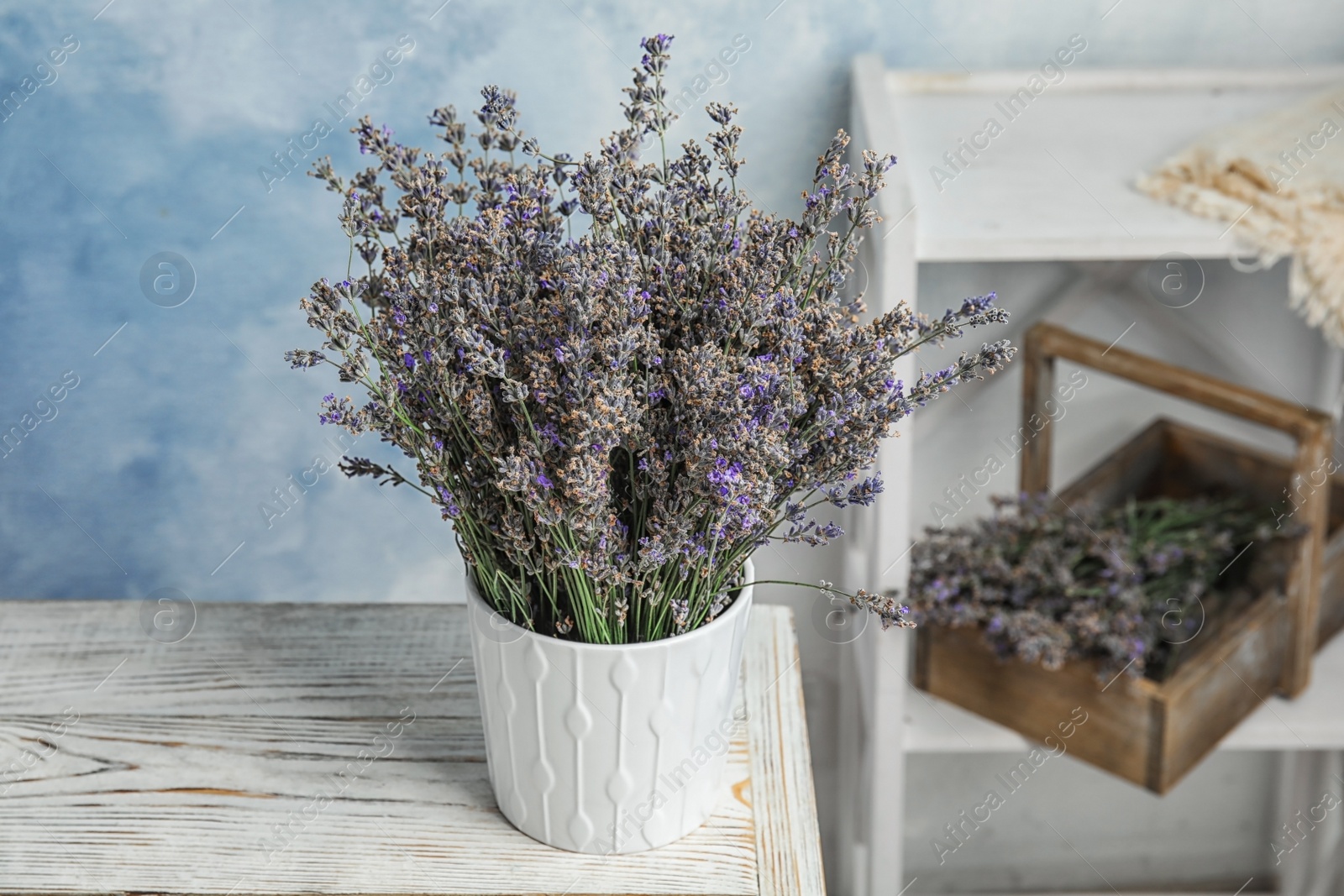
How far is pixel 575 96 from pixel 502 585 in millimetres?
774

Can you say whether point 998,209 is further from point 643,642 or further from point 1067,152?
point 643,642

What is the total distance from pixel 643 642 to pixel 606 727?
2.2 inches

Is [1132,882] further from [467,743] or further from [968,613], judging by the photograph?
[467,743]

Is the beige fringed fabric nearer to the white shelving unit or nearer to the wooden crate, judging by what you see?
the white shelving unit

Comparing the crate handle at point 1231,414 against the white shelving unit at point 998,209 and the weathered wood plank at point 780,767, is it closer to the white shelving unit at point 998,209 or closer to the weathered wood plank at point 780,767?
the white shelving unit at point 998,209

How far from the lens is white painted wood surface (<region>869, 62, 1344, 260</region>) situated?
3.49 feet

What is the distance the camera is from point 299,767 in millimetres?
836

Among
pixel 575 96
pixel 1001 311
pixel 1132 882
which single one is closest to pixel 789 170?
pixel 575 96

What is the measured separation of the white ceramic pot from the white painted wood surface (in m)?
0.50

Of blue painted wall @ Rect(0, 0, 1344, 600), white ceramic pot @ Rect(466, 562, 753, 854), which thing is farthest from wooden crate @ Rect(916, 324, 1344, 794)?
white ceramic pot @ Rect(466, 562, 753, 854)

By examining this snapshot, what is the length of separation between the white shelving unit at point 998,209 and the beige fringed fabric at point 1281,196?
1.0 inches

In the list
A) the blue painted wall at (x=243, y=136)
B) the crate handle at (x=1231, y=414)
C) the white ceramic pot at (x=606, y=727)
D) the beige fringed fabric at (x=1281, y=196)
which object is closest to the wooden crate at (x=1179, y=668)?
the crate handle at (x=1231, y=414)

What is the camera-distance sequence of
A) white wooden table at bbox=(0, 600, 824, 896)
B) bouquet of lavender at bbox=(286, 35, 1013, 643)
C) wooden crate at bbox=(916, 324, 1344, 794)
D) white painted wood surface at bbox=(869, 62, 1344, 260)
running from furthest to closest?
wooden crate at bbox=(916, 324, 1344, 794), white painted wood surface at bbox=(869, 62, 1344, 260), white wooden table at bbox=(0, 600, 824, 896), bouquet of lavender at bbox=(286, 35, 1013, 643)

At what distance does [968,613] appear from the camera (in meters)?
1.26
